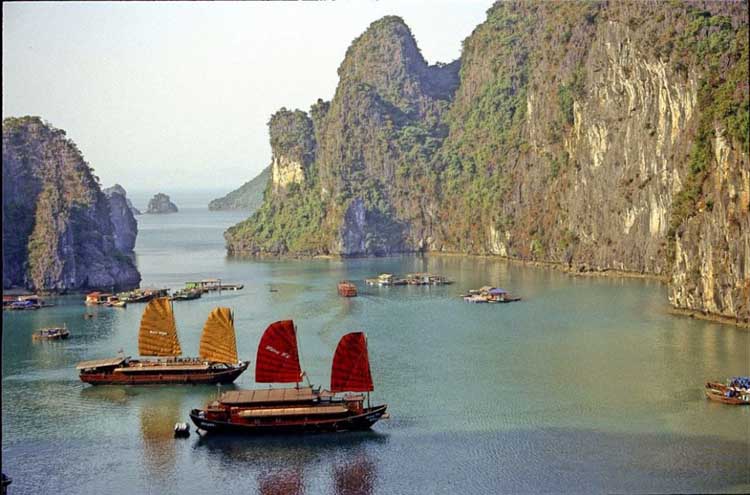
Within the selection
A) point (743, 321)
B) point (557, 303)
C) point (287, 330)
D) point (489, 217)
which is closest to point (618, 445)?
point (287, 330)

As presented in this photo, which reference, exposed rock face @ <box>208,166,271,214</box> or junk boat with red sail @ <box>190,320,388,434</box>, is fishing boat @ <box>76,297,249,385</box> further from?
exposed rock face @ <box>208,166,271,214</box>

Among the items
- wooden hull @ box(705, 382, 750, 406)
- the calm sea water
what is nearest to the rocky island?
the calm sea water

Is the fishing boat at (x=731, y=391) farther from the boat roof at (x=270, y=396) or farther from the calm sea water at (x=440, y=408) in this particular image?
the boat roof at (x=270, y=396)

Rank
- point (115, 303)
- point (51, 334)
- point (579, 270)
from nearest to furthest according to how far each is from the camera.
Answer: point (51, 334) → point (115, 303) → point (579, 270)

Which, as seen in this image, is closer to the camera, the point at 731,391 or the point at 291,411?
the point at 291,411

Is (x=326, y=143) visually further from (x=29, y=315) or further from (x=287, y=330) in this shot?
(x=287, y=330)

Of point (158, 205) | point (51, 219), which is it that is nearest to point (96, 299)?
point (51, 219)

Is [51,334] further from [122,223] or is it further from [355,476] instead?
[122,223]
